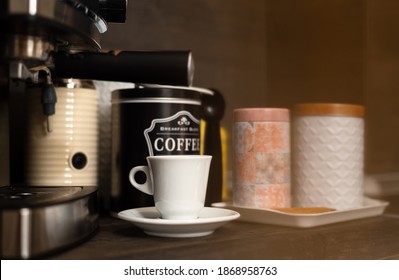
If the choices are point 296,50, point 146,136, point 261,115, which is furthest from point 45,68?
point 296,50

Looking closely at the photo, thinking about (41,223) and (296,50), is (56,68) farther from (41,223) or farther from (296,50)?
(296,50)

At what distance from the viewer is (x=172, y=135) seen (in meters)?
0.66

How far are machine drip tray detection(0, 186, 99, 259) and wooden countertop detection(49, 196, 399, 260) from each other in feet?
0.06

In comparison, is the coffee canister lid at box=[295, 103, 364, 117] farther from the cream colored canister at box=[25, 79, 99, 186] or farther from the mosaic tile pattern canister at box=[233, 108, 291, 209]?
the cream colored canister at box=[25, 79, 99, 186]

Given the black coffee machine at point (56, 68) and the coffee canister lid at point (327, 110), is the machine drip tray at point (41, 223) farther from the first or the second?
the coffee canister lid at point (327, 110)

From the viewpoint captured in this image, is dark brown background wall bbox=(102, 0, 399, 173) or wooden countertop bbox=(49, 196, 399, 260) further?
dark brown background wall bbox=(102, 0, 399, 173)

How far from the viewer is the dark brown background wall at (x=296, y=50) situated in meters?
1.01

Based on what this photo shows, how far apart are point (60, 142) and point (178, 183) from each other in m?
0.19

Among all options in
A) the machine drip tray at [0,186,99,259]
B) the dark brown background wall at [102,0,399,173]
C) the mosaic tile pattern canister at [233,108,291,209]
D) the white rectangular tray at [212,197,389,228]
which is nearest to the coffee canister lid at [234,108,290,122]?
the mosaic tile pattern canister at [233,108,291,209]

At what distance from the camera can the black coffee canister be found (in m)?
0.65

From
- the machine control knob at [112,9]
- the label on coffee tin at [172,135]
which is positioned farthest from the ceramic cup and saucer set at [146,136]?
the machine control knob at [112,9]

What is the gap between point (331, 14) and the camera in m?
1.06
